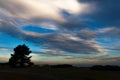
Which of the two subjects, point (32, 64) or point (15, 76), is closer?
point (15, 76)

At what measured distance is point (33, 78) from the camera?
3388cm

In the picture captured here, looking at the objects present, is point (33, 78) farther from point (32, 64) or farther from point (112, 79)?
point (32, 64)

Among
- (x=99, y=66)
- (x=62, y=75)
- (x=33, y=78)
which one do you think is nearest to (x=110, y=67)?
(x=99, y=66)

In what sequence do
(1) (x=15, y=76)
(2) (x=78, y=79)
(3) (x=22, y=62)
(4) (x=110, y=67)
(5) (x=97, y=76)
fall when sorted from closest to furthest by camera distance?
1. (1) (x=15, y=76)
2. (2) (x=78, y=79)
3. (5) (x=97, y=76)
4. (4) (x=110, y=67)
5. (3) (x=22, y=62)

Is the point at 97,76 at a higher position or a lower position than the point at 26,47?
lower

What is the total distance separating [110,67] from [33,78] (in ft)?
77.4

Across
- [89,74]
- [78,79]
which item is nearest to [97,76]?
[89,74]

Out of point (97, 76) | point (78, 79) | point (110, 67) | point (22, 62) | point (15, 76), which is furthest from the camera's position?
point (22, 62)

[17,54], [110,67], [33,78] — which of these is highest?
[17,54]

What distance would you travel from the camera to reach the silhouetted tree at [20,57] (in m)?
70.8

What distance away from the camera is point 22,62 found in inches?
2781

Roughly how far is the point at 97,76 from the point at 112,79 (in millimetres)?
2467

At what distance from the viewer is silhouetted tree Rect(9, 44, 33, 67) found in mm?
70812

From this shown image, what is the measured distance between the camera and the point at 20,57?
235 feet
